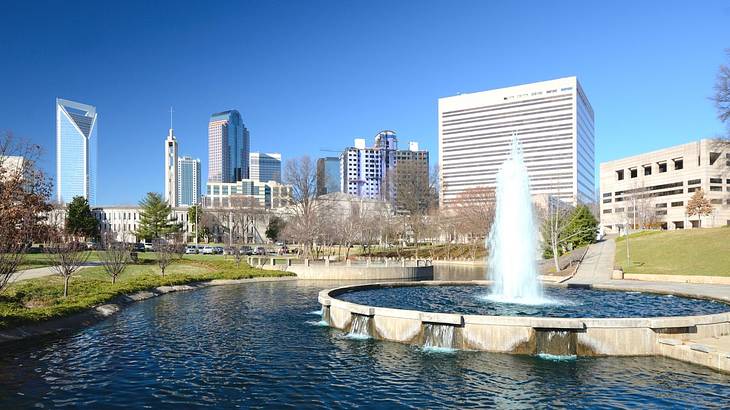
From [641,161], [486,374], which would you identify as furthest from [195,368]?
[641,161]

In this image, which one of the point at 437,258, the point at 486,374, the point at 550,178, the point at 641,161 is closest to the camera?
the point at 486,374

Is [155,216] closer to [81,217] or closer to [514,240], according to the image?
[81,217]

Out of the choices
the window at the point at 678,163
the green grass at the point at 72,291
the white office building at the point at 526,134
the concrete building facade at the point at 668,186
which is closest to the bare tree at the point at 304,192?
the green grass at the point at 72,291

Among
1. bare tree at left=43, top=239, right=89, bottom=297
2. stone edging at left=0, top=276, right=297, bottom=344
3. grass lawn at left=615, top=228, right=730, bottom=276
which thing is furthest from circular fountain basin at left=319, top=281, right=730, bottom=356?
grass lawn at left=615, top=228, right=730, bottom=276

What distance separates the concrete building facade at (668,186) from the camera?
9112 centimetres

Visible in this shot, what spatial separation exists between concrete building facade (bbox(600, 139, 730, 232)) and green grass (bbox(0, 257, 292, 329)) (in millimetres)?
77470

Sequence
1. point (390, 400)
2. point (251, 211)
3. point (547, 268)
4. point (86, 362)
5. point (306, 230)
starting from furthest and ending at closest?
1. point (251, 211)
2. point (306, 230)
3. point (547, 268)
4. point (86, 362)
5. point (390, 400)

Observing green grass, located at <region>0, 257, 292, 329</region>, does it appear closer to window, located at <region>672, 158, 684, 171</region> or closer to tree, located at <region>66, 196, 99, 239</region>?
tree, located at <region>66, 196, 99, 239</region>

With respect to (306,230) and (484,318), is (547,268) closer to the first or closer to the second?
(306,230)

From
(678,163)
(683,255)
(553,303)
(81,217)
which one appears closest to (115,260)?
(553,303)

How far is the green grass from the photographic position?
65.5 ft

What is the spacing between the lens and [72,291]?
28.2 meters

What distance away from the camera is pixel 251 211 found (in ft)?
322

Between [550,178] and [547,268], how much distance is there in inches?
4940
